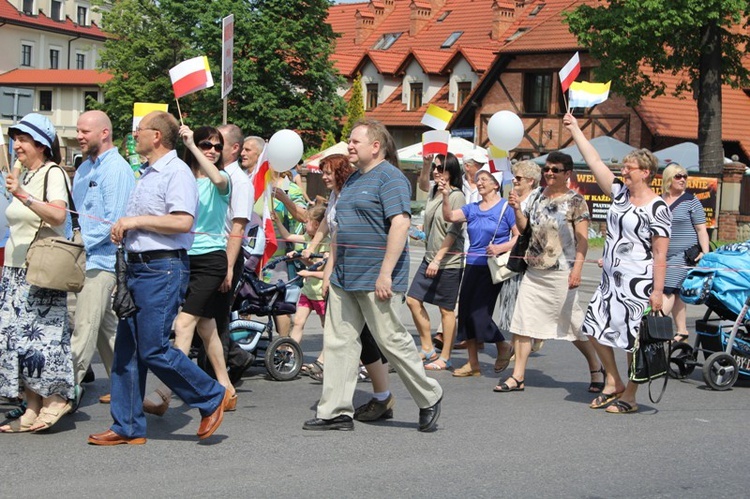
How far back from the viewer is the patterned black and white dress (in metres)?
7.77

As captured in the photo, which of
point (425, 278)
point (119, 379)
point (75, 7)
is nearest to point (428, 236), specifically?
point (425, 278)

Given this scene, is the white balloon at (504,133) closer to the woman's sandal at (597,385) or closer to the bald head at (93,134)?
the woman's sandal at (597,385)

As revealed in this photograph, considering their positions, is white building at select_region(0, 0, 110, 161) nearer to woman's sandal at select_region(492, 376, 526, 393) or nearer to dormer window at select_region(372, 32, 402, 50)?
dormer window at select_region(372, 32, 402, 50)

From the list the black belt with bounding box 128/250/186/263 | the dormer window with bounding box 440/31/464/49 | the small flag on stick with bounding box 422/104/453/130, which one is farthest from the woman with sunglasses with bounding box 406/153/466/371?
the dormer window with bounding box 440/31/464/49

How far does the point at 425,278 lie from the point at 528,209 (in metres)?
1.47

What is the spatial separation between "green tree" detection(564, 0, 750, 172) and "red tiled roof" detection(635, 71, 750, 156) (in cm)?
545

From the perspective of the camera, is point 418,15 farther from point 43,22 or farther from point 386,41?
point 43,22

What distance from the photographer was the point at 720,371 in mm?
8984

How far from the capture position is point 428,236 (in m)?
10.0

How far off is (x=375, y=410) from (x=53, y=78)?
78.2 metres

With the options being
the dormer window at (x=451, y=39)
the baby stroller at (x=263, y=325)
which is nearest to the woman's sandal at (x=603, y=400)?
the baby stroller at (x=263, y=325)

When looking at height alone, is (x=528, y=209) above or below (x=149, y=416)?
above

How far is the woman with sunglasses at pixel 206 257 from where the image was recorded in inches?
283

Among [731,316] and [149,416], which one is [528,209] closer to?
[731,316]
